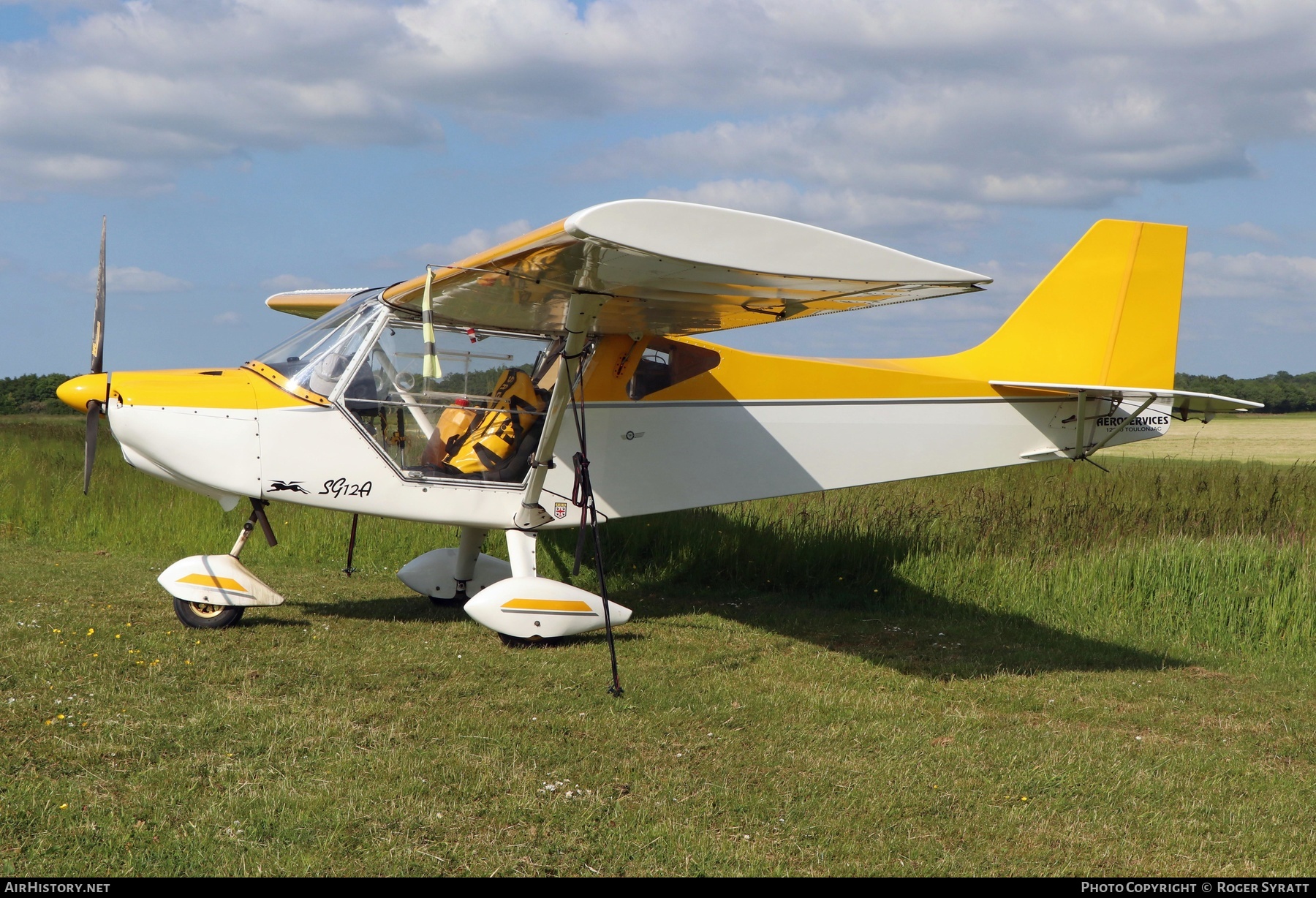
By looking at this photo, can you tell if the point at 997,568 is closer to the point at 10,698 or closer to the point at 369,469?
the point at 369,469

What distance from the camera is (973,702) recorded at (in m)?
5.78

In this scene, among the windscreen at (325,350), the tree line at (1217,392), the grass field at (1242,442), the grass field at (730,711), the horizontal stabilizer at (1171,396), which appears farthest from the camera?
the tree line at (1217,392)

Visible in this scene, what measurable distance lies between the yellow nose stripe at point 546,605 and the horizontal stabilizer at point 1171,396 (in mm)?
3912

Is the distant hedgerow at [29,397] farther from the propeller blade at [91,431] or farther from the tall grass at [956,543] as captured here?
the propeller blade at [91,431]

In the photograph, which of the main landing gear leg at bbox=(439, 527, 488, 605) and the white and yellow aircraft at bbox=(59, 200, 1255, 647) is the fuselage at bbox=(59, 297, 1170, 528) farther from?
the main landing gear leg at bbox=(439, 527, 488, 605)

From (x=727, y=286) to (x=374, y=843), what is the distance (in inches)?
135

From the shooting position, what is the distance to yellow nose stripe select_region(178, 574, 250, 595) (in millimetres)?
6559

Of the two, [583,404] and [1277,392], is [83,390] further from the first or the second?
[1277,392]

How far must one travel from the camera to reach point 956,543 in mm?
9711

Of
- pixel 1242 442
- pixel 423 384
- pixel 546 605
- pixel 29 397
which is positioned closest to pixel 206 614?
pixel 423 384

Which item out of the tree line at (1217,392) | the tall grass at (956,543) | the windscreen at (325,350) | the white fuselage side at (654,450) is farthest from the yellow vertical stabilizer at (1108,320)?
the tree line at (1217,392)

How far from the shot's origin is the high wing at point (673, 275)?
14.3 feet

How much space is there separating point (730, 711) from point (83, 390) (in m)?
4.81
